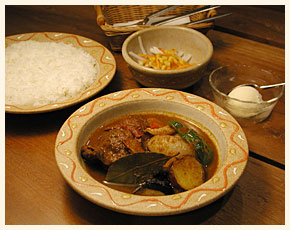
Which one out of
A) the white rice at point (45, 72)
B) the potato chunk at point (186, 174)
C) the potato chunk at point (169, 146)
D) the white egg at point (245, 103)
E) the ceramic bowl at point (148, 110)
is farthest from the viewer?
the white rice at point (45, 72)

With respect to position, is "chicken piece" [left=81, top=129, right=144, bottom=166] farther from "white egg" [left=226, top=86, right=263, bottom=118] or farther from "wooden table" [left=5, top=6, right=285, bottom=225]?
"white egg" [left=226, top=86, right=263, bottom=118]

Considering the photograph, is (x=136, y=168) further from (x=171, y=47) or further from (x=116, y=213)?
(x=171, y=47)

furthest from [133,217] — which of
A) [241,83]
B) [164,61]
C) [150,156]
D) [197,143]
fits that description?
[241,83]

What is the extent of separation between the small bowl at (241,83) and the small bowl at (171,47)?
0.36ft

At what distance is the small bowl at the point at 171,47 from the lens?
146 cm

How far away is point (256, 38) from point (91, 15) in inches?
49.7

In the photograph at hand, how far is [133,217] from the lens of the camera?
103cm

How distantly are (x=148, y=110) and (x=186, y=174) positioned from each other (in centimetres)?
40

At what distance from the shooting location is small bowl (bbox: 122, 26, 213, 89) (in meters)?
1.46

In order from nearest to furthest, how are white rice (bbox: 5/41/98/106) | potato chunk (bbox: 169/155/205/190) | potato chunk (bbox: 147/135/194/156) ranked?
potato chunk (bbox: 169/155/205/190) < potato chunk (bbox: 147/135/194/156) < white rice (bbox: 5/41/98/106)

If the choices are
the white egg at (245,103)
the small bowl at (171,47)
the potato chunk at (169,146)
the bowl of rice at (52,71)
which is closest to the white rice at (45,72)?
the bowl of rice at (52,71)

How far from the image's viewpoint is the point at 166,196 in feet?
2.96

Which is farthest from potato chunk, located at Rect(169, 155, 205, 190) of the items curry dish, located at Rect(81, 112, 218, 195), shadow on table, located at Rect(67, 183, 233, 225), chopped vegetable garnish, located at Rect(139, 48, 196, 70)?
chopped vegetable garnish, located at Rect(139, 48, 196, 70)

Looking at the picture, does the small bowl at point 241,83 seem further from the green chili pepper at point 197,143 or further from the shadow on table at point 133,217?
the shadow on table at point 133,217
